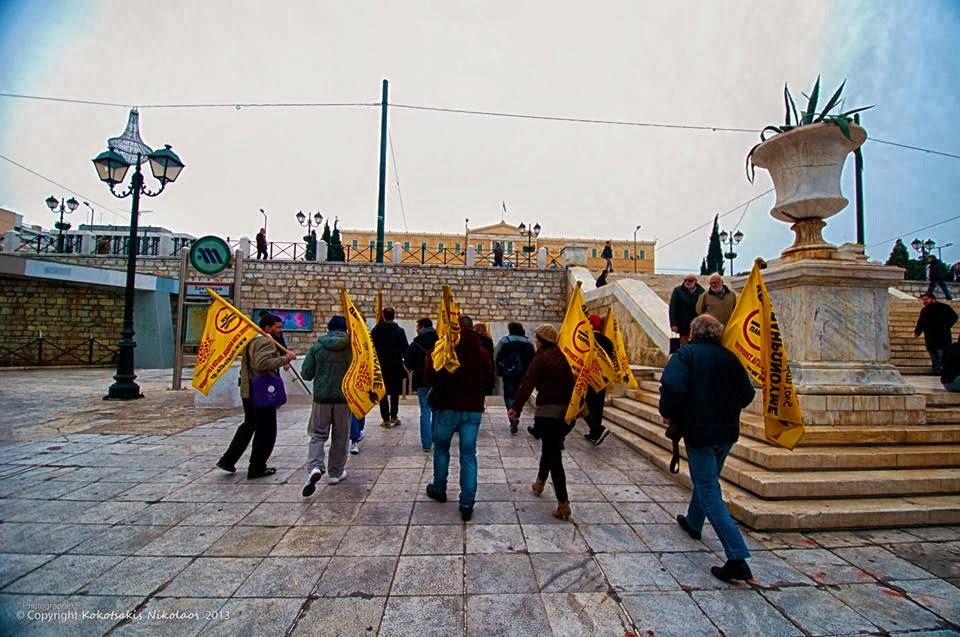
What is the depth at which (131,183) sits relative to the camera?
32.1ft

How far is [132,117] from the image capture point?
12281 mm

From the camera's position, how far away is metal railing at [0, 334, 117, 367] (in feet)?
58.8

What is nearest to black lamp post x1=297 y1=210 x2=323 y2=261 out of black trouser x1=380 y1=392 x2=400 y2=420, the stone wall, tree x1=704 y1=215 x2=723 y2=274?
the stone wall

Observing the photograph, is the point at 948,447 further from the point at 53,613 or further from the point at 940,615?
the point at 53,613

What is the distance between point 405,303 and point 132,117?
10.9 metres

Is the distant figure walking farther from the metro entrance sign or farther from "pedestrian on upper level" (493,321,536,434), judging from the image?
"pedestrian on upper level" (493,321,536,434)

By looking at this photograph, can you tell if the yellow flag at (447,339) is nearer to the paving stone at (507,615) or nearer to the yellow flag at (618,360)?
the paving stone at (507,615)

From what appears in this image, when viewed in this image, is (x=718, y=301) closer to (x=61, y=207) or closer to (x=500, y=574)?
(x=500, y=574)

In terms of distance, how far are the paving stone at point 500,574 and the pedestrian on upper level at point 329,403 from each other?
2.05 metres

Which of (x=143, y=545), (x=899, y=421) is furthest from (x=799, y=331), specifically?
(x=143, y=545)

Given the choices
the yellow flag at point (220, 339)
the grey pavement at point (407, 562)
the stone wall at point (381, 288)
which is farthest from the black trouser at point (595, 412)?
the stone wall at point (381, 288)

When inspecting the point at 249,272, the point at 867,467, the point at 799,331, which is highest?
the point at 249,272

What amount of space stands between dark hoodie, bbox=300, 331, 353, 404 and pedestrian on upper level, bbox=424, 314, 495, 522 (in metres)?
1.02

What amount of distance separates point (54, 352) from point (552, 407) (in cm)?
2406
